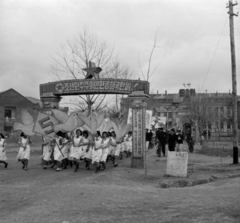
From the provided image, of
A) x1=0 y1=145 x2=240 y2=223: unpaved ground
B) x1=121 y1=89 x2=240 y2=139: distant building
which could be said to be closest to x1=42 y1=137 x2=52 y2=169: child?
x1=0 y1=145 x2=240 y2=223: unpaved ground

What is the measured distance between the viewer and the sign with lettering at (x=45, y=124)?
51.3 feet

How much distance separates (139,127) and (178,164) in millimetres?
2788

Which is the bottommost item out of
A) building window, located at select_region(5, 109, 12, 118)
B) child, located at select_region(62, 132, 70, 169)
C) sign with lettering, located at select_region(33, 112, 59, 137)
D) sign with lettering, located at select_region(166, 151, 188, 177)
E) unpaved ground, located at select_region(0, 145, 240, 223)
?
unpaved ground, located at select_region(0, 145, 240, 223)

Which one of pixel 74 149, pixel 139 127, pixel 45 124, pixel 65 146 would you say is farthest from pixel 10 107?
pixel 139 127

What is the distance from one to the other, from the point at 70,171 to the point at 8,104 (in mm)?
45249

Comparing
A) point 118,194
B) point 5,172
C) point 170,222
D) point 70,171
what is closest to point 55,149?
point 70,171

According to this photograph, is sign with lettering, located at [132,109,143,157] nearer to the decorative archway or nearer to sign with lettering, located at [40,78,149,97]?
the decorative archway

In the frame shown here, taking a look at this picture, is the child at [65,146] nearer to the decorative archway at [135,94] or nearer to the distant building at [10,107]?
the decorative archway at [135,94]

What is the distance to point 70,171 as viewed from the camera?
47.7ft

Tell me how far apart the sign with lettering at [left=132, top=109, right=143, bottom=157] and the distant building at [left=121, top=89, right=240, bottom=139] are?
23.2 ft

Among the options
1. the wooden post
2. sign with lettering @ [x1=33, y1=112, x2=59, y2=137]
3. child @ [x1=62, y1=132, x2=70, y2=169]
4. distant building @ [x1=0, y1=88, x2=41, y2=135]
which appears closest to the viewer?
child @ [x1=62, y1=132, x2=70, y2=169]

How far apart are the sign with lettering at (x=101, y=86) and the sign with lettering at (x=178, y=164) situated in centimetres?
342

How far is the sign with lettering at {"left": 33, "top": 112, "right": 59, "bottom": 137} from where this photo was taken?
15.6 m

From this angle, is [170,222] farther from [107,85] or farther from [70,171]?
[107,85]
